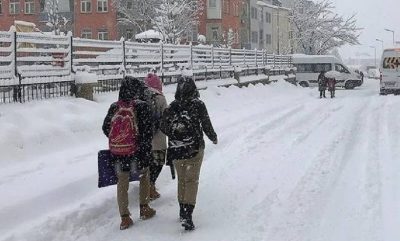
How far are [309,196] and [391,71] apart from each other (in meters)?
23.6

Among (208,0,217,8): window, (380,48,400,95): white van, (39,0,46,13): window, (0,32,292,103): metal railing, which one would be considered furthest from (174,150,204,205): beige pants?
(39,0,46,13): window

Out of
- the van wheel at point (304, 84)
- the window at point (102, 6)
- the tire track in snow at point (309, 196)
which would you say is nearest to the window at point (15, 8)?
the window at point (102, 6)

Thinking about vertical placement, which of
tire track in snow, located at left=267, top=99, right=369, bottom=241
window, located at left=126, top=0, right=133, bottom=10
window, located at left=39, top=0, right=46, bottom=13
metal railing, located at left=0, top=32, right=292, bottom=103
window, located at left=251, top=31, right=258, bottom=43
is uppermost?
window, located at left=39, top=0, right=46, bottom=13

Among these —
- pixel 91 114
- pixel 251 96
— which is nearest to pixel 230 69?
pixel 251 96

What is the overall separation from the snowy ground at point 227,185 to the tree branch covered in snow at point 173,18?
34097 mm

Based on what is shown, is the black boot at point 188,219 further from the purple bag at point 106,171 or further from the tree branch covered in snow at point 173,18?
the tree branch covered in snow at point 173,18

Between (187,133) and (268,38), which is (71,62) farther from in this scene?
(268,38)

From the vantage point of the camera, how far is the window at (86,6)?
189ft

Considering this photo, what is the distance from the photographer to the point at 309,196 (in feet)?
24.3

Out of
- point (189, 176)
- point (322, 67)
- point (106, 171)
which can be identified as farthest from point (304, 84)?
point (106, 171)

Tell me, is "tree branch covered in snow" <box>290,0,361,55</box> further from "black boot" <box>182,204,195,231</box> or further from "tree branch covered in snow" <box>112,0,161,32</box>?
"black boot" <box>182,204,195,231</box>

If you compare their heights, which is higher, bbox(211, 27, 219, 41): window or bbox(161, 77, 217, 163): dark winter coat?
bbox(211, 27, 219, 41): window

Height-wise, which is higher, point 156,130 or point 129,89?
point 129,89

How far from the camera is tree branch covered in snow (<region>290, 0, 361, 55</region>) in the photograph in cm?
6694
